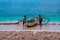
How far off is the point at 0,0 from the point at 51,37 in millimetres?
52883

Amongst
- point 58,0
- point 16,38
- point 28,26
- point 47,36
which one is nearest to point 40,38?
point 47,36

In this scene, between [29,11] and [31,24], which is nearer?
[31,24]

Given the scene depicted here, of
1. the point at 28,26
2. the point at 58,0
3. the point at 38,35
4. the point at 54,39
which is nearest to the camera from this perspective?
the point at 54,39

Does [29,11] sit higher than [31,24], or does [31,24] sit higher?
[29,11]

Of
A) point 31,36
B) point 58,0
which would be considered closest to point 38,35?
point 31,36

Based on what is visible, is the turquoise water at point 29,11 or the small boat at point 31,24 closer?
the small boat at point 31,24

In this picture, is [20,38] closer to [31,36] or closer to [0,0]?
[31,36]

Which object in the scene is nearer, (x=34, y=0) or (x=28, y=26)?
(x=28, y=26)

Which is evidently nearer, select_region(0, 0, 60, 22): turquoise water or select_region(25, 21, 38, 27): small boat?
select_region(25, 21, 38, 27): small boat

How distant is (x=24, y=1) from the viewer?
6069 cm

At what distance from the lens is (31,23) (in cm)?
1538

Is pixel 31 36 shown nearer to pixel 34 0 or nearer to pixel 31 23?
pixel 31 23

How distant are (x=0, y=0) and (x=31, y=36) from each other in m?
52.5

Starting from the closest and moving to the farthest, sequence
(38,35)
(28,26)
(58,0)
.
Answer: (38,35) < (28,26) < (58,0)
